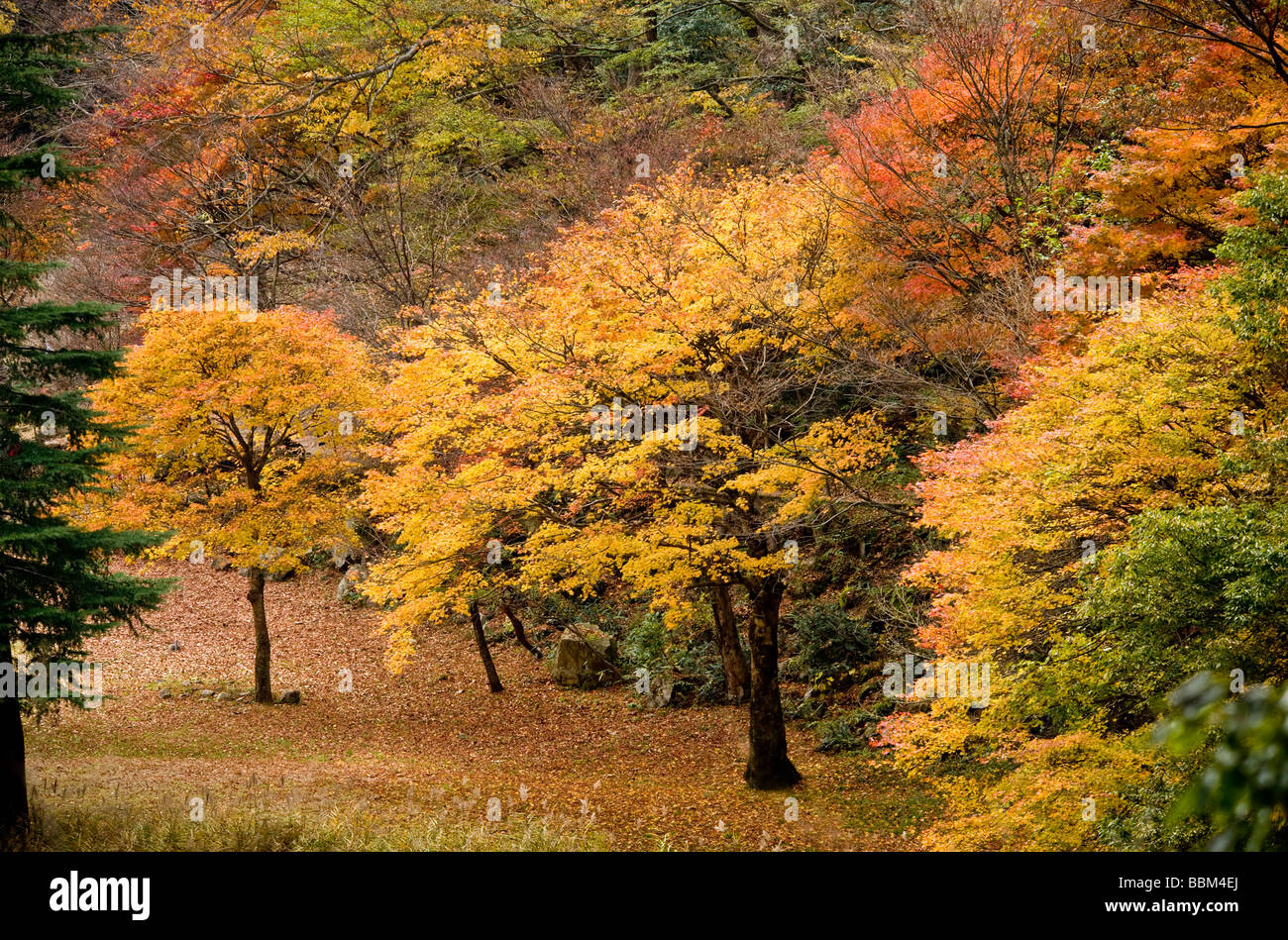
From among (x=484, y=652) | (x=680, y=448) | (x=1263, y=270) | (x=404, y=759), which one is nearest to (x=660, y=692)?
(x=484, y=652)

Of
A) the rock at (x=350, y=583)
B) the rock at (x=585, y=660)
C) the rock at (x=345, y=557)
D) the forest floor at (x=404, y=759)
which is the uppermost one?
the rock at (x=345, y=557)

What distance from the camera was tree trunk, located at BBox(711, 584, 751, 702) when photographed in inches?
804

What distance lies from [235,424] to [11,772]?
10.6 m

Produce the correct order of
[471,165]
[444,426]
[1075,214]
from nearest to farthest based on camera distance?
[1075,214] → [444,426] → [471,165]

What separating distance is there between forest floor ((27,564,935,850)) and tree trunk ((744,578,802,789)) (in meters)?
0.46

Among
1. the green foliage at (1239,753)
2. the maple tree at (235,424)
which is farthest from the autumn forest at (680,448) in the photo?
the maple tree at (235,424)

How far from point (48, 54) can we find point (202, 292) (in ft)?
52.5

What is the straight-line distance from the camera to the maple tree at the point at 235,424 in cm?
1838

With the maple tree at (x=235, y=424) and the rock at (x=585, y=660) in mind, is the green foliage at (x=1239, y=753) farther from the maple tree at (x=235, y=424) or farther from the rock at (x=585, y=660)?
→ the rock at (x=585, y=660)

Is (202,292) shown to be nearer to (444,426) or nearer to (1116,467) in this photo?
(444,426)

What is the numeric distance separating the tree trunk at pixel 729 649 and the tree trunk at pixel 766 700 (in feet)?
13.0

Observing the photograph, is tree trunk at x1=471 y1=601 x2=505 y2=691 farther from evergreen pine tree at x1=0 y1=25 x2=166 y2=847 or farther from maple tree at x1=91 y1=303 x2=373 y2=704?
evergreen pine tree at x1=0 y1=25 x2=166 y2=847
